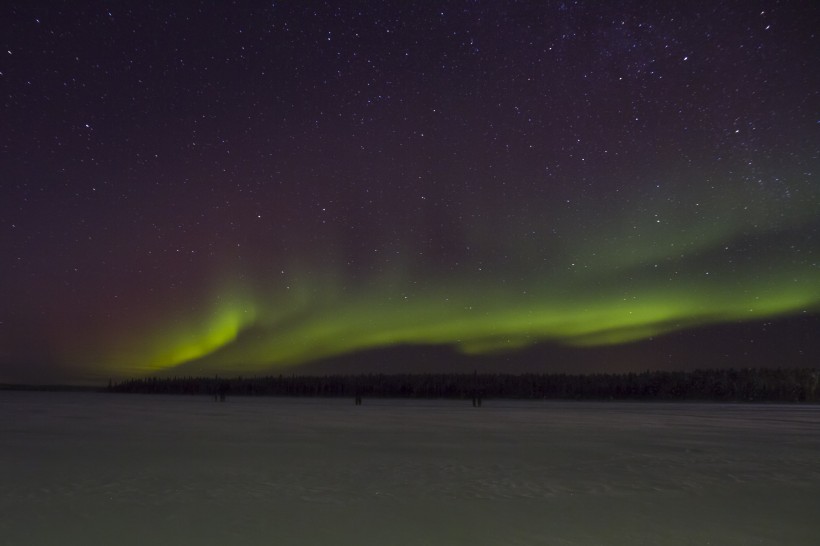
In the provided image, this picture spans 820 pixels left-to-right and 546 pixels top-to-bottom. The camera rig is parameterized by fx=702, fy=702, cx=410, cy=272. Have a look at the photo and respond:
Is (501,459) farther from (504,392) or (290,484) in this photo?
(504,392)

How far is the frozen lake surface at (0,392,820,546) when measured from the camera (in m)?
6.89

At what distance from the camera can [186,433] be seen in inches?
710

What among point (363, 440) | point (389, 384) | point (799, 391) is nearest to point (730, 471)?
point (363, 440)

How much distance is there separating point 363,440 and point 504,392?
54430 millimetres

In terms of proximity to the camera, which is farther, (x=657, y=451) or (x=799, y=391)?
(x=799, y=391)

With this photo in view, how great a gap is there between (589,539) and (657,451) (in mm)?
8045

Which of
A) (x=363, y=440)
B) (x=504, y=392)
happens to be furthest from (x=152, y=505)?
(x=504, y=392)

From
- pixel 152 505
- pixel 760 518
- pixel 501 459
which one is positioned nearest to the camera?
pixel 760 518

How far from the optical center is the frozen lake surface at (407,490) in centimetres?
689

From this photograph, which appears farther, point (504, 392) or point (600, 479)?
point (504, 392)

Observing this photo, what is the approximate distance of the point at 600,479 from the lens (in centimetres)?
1020

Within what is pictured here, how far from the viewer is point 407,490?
9.31 metres

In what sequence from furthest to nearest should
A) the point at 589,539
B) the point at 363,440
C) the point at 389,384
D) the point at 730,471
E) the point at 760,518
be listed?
the point at 389,384 → the point at 363,440 → the point at 730,471 → the point at 760,518 → the point at 589,539

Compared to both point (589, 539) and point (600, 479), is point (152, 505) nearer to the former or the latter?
point (589, 539)
